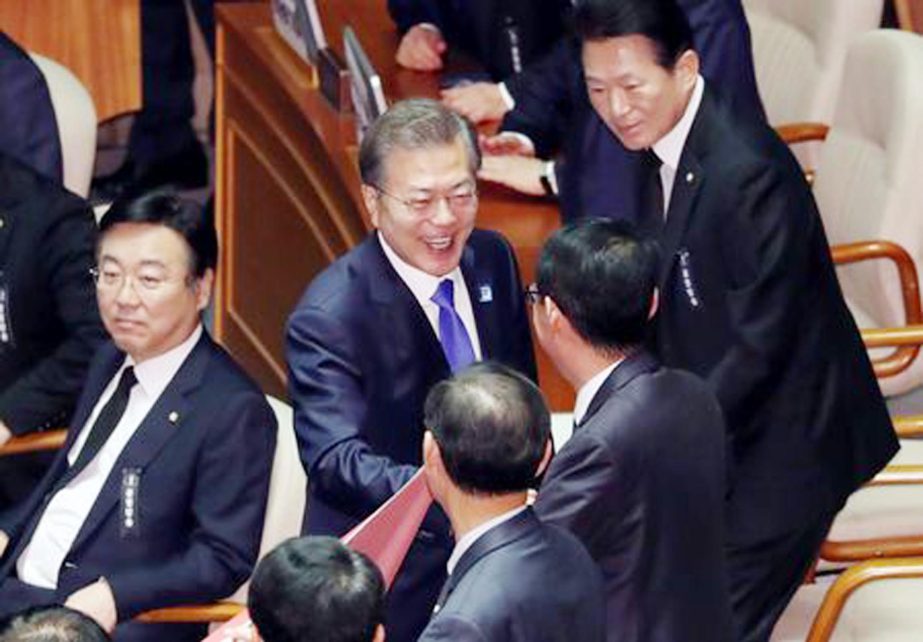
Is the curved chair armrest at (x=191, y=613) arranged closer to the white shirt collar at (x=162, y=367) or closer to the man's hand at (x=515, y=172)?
the white shirt collar at (x=162, y=367)

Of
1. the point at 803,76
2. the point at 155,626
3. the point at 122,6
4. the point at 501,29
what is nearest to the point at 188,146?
the point at 122,6

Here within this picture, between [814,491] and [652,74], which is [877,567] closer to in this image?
[814,491]

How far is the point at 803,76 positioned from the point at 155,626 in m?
2.40

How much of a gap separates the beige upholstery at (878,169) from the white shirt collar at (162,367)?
1.47 meters

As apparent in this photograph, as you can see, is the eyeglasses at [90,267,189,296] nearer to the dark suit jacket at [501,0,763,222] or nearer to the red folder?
the red folder

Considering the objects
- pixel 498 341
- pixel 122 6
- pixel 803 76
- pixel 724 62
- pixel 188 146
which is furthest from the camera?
pixel 188 146

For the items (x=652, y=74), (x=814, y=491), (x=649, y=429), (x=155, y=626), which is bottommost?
(x=155, y=626)

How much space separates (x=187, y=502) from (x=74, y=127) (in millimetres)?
1174

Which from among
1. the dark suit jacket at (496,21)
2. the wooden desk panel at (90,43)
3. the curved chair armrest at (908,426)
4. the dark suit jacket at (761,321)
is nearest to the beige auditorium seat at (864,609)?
the dark suit jacket at (761,321)

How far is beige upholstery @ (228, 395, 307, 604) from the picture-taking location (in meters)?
4.09

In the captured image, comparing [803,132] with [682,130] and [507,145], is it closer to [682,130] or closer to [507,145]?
[507,145]

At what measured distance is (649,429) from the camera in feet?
11.4

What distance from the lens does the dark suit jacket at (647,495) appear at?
3.45 m

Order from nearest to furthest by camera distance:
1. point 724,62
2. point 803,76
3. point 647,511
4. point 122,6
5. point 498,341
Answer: point 647,511 < point 498,341 < point 724,62 < point 803,76 < point 122,6
